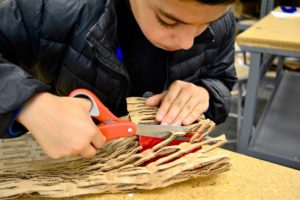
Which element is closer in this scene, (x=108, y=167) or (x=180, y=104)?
(x=108, y=167)

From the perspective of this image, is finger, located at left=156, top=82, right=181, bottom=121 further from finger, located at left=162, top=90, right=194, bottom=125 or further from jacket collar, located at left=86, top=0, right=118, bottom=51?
jacket collar, located at left=86, top=0, right=118, bottom=51

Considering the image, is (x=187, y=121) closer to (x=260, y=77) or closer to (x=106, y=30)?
(x=106, y=30)

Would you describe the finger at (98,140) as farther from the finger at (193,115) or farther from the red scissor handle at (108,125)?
the finger at (193,115)

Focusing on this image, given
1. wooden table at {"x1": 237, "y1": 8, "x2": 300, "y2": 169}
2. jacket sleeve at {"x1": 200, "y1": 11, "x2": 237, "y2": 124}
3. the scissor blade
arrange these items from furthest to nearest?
wooden table at {"x1": 237, "y1": 8, "x2": 300, "y2": 169}
jacket sleeve at {"x1": 200, "y1": 11, "x2": 237, "y2": 124}
the scissor blade

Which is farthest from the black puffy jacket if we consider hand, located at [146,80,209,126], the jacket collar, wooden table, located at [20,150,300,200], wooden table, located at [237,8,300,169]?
wooden table, located at [237,8,300,169]

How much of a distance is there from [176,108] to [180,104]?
0.05 ft

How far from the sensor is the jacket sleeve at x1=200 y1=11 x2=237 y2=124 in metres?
0.77

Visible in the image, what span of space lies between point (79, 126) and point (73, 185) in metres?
0.09

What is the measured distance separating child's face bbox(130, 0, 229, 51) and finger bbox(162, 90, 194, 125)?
0.36ft

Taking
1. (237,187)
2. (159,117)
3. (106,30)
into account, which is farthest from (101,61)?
(237,187)

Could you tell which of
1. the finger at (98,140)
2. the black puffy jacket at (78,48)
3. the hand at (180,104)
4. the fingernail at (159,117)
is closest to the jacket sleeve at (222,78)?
the black puffy jacket at (78,48)

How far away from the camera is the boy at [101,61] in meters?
0.47

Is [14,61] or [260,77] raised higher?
[14,61]

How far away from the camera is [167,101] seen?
0.61 metres
